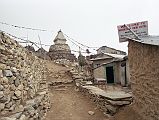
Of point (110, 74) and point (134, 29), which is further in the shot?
point (110, 74)

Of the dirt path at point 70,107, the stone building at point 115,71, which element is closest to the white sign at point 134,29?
the dirt path at point 70,107

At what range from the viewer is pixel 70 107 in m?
9.73

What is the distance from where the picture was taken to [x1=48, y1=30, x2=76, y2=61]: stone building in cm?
2969

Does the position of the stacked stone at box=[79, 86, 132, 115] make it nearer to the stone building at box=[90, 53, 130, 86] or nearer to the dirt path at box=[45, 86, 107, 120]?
the dirt path at box=[45, 86, 107, 120]

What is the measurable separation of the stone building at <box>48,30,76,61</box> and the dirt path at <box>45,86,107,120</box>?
17.4 meters

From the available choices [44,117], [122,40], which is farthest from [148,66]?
[44,117]

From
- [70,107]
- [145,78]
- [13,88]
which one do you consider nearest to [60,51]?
[70,107]

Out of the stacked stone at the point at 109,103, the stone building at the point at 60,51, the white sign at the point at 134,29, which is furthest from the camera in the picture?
the stone building at the point at 60,51

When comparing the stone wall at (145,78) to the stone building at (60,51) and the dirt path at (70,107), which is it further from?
the stone building at (60,51)

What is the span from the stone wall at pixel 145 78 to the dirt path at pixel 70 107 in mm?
1843

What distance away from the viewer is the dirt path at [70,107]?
8750mm

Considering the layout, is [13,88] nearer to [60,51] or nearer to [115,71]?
[115,71]

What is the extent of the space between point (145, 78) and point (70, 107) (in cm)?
373

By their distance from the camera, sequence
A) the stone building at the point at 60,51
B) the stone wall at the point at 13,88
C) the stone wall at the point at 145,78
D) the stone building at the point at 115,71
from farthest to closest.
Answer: the stone building at the point at 60,51 < the stone building at the point at 115,71 < the stone wall at the point at 145,78 < the stone wall at the point at 13,88
